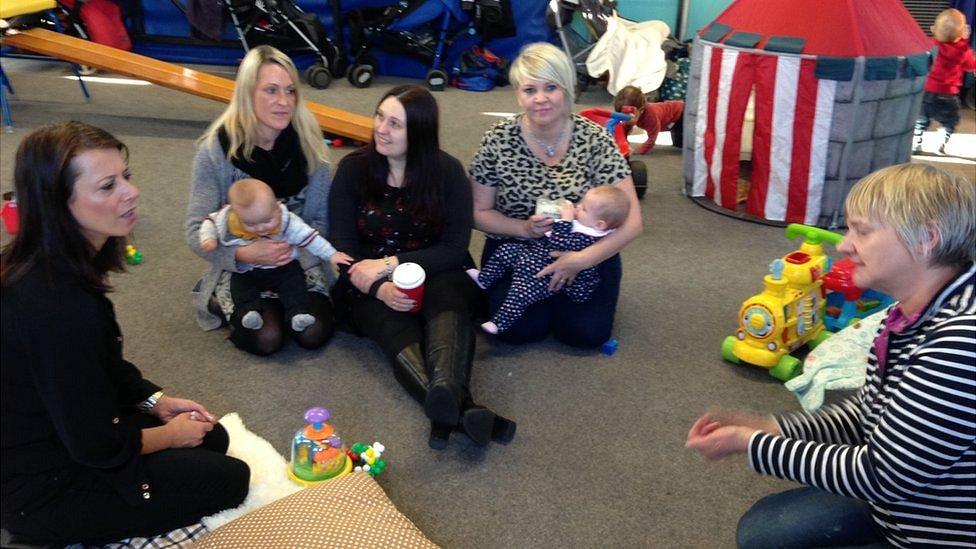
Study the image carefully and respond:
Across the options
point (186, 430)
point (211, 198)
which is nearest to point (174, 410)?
point (186, 430)

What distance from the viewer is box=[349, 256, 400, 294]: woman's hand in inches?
102

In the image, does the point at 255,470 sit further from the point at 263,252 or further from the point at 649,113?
the point at 649,113

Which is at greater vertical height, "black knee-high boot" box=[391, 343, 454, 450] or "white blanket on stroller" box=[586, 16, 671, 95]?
"white blanket on stroller" box=[586, 16, 671, 95]

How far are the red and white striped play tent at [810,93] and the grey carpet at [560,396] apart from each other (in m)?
0.26

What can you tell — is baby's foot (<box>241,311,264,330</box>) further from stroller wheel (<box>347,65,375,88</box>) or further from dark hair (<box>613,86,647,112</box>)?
stroller wheel (<box>347,65,375,88</box>)

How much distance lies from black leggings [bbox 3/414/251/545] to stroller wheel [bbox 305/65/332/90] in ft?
15.7

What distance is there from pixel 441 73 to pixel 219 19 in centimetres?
182

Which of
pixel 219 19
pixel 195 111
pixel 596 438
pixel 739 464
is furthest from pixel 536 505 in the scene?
pixel 219 19

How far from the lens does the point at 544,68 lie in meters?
2.55

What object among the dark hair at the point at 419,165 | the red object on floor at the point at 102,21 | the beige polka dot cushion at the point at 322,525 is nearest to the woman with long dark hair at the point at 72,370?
the beige polka dot cushion at the point at 322,525

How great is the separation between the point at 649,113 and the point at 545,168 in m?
2.16

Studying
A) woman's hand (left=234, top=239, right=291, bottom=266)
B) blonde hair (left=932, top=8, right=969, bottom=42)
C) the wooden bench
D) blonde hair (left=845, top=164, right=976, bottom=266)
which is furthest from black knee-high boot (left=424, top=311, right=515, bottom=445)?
blonde hair (left=932, top=8, right=969, bottom=42)

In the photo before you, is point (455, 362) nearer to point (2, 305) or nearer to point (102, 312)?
point (102, 312)

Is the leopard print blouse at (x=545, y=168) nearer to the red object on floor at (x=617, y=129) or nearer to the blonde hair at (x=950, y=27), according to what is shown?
the red object on floor at (x=617, y=129)
